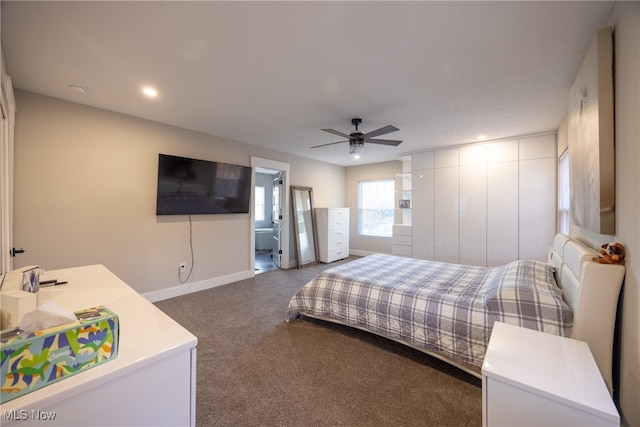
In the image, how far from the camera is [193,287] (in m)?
3.79

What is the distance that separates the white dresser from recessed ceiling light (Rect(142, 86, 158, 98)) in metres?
3.76

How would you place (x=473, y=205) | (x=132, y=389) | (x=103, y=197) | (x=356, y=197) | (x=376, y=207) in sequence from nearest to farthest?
(x=132, y=389) → (x=103, y=197) → (x=473, y=205) → (x=376, y=207) → (x=356, y=197)

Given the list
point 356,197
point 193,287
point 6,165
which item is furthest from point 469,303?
point 356,197

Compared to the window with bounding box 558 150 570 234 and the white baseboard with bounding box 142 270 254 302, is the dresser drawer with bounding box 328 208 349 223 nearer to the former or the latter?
the white baseboard with bounding box 142 270 254 302

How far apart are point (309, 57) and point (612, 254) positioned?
7.26 feet

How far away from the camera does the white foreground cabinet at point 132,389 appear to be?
657 millimetres

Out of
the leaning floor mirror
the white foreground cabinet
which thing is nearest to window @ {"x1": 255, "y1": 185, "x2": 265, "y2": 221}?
the leaning floor mirror

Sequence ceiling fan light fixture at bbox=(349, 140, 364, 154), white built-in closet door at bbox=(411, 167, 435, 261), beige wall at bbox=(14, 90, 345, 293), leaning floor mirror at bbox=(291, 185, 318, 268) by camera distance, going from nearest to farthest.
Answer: beige wall at bbox=(14, 90, 345, 293) → ceiling fan light fixture at bbox=(349, 140, 364, 154) → white built-in closet door at bbox=(411, 167, 435, 261) → leaning floor mirror at bbox=(291, 185, 318, 268)

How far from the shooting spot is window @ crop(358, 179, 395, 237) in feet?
20.1

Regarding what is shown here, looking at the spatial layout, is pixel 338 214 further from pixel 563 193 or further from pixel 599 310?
pixel 599 310

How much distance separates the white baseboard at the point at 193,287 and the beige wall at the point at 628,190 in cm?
422

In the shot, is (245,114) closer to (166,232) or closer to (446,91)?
(166,232)

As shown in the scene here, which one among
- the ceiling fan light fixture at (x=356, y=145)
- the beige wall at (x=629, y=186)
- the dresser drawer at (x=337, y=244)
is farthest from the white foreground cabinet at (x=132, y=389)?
the dresser drawer at (x=337, y=244)

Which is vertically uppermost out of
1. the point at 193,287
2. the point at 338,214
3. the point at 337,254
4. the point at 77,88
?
the point at 77,88
